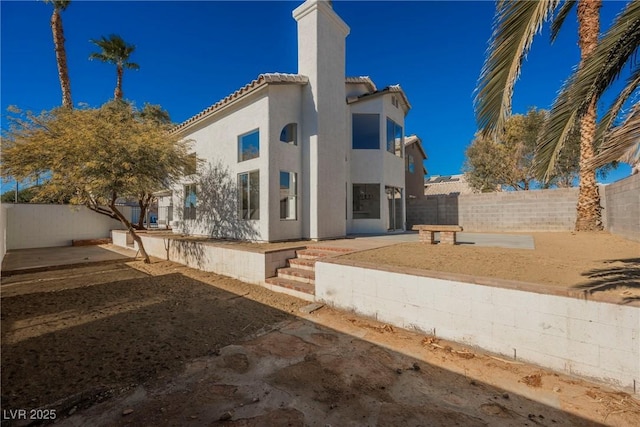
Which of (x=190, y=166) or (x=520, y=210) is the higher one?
(x=190, y=166)

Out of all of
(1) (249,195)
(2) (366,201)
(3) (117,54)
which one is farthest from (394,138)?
(3) (117,54)

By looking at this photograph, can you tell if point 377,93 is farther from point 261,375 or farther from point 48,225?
point 48,225

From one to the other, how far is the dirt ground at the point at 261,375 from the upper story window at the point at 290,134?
722 cm

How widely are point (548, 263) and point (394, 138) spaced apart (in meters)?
10.8

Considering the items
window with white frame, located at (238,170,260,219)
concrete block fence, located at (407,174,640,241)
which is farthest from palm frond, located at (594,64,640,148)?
window with white frame, located at (238,170,260,219)

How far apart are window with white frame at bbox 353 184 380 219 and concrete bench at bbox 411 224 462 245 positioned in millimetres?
4889

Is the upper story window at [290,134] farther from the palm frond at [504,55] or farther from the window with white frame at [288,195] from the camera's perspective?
the palm frond at [504,55]

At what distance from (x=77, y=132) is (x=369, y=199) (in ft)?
38.3

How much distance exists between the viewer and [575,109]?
330 centimetres

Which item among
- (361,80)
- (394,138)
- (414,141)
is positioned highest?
(361,80)

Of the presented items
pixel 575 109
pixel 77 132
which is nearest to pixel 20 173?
pixel 77 132

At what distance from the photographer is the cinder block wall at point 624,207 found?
824 centimetres

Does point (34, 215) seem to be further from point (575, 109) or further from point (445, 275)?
point (575, 109)

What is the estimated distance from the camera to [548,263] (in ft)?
17.9
